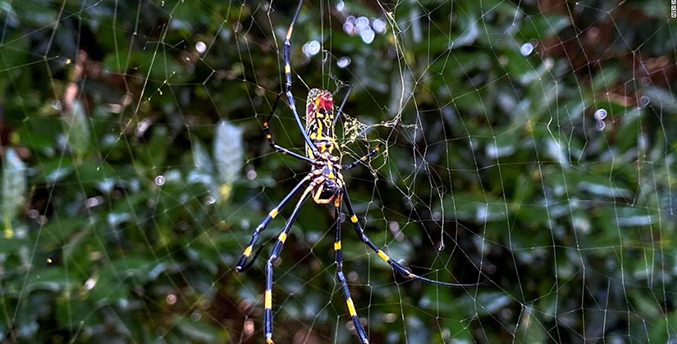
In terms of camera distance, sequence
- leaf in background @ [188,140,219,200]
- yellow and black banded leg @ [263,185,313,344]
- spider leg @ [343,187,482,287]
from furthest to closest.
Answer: leaf in background @ [188,140,219,200], spider leg @ [343,187,482,287], yellow and black banded leg @ [263,185,313,344]

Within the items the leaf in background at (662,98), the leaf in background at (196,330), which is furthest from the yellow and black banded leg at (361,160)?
the leaf in background at (662,98)

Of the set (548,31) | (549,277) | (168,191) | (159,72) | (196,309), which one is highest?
(548,31)

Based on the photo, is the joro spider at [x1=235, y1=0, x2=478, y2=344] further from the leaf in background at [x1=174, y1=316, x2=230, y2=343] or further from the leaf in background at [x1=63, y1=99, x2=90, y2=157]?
the leaf in background at [x1=63, y1=99, x2=90, y2=157]

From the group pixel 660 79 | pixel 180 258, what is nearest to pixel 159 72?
pixel 180 258

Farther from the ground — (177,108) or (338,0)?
(338,0)

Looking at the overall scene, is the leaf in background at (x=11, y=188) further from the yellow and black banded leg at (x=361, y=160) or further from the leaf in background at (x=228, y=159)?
the yellow and black banded leg at (x=361, y=160)

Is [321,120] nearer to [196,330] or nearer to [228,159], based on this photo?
[228,159]

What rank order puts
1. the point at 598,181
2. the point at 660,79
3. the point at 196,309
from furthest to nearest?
the point at 660,79
the point at 196,309
the point at 598,181

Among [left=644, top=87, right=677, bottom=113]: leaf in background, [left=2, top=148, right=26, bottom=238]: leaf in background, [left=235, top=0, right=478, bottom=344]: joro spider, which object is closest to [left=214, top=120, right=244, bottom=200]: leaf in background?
[left=235, top=0, right=478, bottom=344]: joro spider

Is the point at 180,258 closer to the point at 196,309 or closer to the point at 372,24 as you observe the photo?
the point at 196,309
